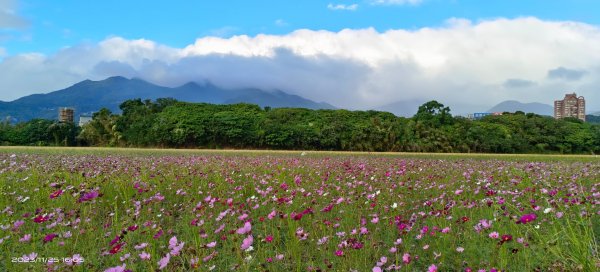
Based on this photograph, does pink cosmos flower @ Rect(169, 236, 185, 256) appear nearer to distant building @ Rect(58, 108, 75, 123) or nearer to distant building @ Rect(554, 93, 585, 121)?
distant building @ Rect(58, 108, 75, 123)

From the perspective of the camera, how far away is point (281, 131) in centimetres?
2059

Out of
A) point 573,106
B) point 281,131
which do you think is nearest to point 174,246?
point 281,131

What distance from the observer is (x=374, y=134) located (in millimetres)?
21266

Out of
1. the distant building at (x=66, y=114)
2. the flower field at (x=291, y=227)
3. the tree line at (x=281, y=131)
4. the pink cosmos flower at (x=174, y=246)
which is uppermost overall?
A: the distant building at (x=66, y=114)

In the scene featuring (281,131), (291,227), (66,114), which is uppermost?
(66,114)

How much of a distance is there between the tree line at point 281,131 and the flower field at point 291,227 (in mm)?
14660

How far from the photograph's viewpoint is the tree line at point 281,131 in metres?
20.7

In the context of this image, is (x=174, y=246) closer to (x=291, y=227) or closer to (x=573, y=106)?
(x=291, y=227)

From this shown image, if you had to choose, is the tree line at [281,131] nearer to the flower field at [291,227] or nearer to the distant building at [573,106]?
the flower field at [291,227]

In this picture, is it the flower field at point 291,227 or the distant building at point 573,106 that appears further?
the distant building at point 573,106

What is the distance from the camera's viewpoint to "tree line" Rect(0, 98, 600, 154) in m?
20.7

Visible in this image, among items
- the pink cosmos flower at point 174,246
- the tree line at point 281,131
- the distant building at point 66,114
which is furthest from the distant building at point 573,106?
the pink cosmos flower at point 174,246

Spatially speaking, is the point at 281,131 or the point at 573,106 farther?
the point at 573,106

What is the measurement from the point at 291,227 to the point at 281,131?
17.6 m
